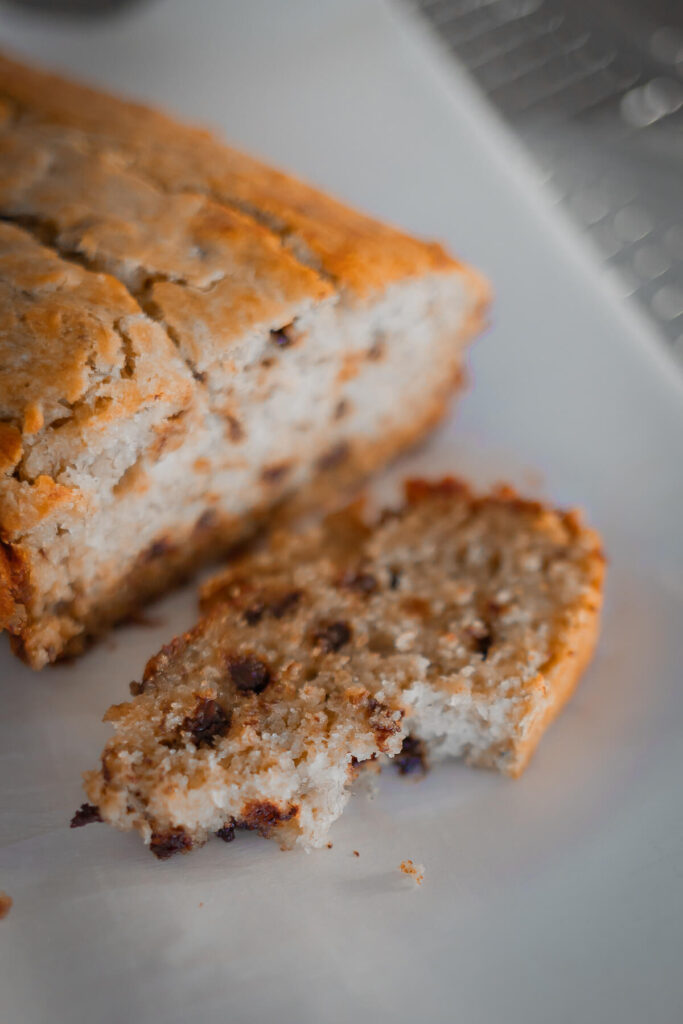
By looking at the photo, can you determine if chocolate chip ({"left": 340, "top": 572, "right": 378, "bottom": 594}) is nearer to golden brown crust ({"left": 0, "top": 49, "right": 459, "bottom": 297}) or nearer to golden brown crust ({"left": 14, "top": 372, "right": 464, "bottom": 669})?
golden brown crust ({"left": 14, "top": 372, "right": 464, "bottom": 669})

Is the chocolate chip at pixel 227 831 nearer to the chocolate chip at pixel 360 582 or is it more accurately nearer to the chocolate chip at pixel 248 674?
the chocolate chip at pixel 248 674

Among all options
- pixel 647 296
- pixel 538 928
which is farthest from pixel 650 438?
pixel 538 928

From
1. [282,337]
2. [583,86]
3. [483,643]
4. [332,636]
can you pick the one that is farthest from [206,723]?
[583,86]

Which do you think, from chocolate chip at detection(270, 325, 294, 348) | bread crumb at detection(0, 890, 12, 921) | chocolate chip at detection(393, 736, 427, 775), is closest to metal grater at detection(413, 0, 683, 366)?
chocolate chip at detection(270, 325, 294, 348)

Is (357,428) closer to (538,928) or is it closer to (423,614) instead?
(423,614)

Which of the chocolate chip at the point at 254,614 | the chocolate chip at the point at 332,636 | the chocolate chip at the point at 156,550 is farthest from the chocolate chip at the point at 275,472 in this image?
the chocolate chip at the point at 332,636

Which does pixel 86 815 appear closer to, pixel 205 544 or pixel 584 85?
pixel 205 544
